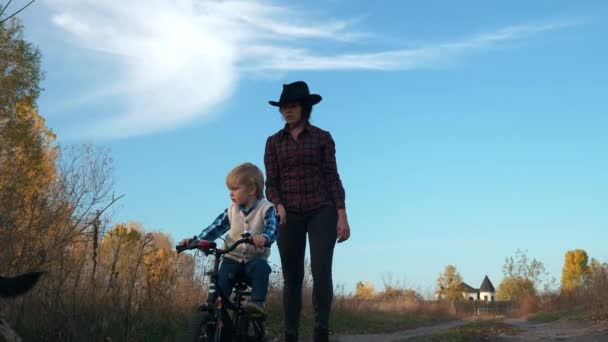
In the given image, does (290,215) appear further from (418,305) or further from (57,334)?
(418,305)

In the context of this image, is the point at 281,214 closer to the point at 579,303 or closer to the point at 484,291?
the point at 579,303

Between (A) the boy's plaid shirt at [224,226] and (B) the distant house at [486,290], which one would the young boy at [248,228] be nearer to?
(A) the boy's plaid shirt at [224,226]

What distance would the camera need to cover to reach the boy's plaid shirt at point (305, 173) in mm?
5523

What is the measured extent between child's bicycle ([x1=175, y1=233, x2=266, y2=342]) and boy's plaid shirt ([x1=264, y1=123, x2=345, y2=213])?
96cm

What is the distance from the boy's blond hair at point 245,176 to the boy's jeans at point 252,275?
23.4 inches

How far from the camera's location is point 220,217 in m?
5.19

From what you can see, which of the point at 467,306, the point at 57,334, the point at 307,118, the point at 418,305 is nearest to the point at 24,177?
the point at 418,305

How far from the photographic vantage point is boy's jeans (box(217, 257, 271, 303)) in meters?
4.78

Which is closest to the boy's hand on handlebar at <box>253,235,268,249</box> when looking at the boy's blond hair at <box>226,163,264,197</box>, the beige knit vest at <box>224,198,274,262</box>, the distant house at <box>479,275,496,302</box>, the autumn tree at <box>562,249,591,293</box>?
the beige knit vest at <box>224,198,274,262</box>

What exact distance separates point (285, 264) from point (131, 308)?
8.52ft

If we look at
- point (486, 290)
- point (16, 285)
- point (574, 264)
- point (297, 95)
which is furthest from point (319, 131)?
point (486, 290)

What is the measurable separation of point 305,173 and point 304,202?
25cm

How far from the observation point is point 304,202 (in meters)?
5.51

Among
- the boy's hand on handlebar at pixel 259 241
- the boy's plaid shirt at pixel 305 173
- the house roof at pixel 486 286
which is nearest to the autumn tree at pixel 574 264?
the house roof at pixel 486 286
